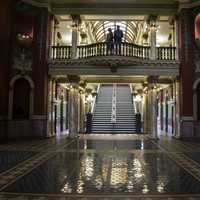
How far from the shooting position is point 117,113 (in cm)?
2273

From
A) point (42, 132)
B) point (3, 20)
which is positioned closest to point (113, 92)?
point (42, 132)

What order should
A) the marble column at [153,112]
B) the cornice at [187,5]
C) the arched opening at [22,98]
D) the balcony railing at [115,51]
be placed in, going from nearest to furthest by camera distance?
1. the arched opening at [22,98]
2. the balcony railing at [115,51]
3. the cornice at [187,5]
4. the marble column at [153,112]

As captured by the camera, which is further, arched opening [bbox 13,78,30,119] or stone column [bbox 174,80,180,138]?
stone column [bbox 174,80,180,138]

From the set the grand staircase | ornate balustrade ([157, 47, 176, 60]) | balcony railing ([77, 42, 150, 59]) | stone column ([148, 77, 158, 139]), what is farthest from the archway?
ornate balustrade ([157, 47, 176, 60])

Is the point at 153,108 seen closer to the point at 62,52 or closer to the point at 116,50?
the point at 116,50

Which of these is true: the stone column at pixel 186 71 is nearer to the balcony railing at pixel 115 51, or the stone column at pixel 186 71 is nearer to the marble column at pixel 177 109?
the marble column at pixel 177 109

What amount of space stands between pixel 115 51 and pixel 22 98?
5.87 m

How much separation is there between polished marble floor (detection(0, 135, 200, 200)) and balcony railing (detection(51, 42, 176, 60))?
291 inches

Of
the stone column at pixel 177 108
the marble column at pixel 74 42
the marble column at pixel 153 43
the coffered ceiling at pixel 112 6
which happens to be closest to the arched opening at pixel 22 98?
the marble column at pixel 74 42

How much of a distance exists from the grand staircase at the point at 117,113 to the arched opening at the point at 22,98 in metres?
Result: 6.70

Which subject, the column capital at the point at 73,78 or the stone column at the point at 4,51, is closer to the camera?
the stone column at the point at 4,51

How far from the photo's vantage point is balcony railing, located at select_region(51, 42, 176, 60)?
15689mm

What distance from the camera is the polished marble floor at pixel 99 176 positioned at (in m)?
5.15

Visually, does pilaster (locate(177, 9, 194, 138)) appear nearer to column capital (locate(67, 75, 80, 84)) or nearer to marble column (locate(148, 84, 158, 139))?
marble column (locate(148, 84, 158, 139))
